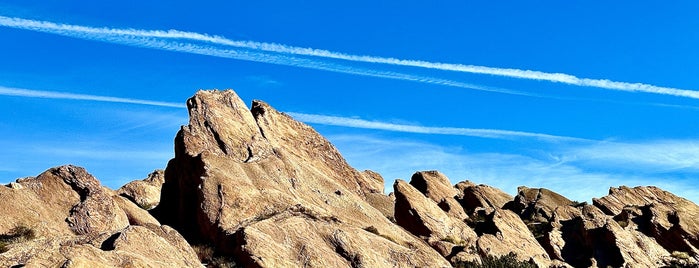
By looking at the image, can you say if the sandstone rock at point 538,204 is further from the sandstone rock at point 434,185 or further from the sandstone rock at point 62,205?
the sandstone rock at point 62,205

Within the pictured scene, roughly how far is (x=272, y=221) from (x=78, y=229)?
15.4 m

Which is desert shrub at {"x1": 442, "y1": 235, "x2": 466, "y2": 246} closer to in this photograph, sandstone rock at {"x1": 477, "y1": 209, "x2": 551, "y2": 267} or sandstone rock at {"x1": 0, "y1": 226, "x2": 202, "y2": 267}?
sandstone rock at {"x1": 477, "y1": 209, "x2": 551, "y2": 267}

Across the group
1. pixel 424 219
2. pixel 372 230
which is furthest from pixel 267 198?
pixel 424 219

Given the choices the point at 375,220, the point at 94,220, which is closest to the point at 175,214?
the point at 94,220

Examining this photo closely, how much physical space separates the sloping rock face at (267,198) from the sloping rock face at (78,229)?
13.7 feet

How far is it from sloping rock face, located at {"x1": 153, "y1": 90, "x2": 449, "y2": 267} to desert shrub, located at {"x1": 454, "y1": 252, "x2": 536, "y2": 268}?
405 cm

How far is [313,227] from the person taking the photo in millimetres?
39906

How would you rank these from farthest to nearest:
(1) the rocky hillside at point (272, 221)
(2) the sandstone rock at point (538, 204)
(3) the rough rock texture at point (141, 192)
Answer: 1. (3) the rough rock texture at point (141, 192)
2. (2) the sandstone rock at point (538, 204)
3. (1) the rocky hillside at point (272, 221)

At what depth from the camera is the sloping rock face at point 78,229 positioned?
25.4m

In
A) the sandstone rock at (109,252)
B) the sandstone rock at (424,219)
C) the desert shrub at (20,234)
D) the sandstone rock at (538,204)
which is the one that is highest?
the sandstone rock at (538,204)

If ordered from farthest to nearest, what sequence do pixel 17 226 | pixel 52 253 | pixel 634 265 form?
pixel 634 265 → pixel 17 226 → pixel 52 253

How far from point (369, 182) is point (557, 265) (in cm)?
3227

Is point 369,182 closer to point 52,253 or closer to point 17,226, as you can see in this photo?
point 17,226

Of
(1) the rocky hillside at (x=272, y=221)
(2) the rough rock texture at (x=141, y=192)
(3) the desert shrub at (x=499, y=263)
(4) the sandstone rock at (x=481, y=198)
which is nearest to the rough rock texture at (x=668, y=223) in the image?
(1) the rocky hillside at (x=272, y=221)
